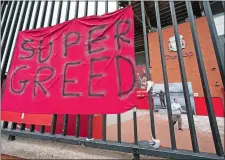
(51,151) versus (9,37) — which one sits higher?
(9,37)

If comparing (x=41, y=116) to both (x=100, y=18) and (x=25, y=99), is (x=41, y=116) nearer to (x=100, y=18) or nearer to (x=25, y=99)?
(x=25, y=99)

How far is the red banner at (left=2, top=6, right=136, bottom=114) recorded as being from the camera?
143 centimetres

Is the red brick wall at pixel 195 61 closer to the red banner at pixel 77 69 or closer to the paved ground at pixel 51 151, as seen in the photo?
the red banner at pixel 77 69

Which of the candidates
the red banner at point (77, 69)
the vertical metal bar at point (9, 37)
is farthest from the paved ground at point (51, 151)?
the vertical metal bar at point (9, 37)

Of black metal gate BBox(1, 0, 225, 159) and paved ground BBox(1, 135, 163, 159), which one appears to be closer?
black metal gate BBox(1, 0, 225, 159)

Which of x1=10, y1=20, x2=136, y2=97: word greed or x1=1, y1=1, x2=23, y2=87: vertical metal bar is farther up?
x1=1, y1=1, x2=23, y2=87: vertical metal bar

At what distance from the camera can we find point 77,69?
1.64 m

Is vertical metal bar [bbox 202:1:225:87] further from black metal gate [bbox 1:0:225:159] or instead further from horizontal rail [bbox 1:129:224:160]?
horizontal rail [bbox 1:129:224:160]

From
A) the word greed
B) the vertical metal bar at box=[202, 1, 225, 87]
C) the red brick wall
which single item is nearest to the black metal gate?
the vertical metal bar at box=[202, 1, 225, 87]

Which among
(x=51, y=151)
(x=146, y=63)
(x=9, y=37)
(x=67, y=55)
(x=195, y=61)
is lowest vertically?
(x=51, y=151)

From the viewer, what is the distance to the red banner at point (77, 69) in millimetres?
1429

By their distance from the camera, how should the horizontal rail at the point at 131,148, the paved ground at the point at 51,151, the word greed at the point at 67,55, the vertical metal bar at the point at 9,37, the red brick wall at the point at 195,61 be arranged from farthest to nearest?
1. the red brick wall at the point at 195,61
2. the vertical metal bar at the point at 9,37
3. the word greed at the point at 67,55
4. the paved ground at the point at 51,151
5. the horizontal rail at the point at 131,148

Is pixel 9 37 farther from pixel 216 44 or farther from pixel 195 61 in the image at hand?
pixel 195 61

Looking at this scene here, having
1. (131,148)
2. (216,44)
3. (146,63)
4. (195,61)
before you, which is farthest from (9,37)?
(195,61)
